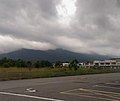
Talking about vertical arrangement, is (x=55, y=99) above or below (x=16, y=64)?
below

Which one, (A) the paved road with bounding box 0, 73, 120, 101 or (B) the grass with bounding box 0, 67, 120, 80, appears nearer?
(A) the paved road with bounding box 0, 73, 120, 101

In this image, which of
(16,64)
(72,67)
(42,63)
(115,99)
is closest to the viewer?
(115,99)

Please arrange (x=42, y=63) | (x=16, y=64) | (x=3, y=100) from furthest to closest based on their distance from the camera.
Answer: (x=42, y=63), (x=16, y=64), (x=3, y=100)

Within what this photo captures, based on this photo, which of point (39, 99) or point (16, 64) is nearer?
point (39, 99)

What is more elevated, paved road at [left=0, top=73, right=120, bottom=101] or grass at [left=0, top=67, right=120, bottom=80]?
grass at [left=0, top=67, right=120, bottom=80]

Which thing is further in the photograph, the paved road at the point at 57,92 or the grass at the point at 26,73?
the grass at the point at 26,73

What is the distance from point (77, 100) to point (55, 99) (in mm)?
1057

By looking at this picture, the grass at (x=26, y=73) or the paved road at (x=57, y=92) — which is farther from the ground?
the grass at (x=26, y=73)

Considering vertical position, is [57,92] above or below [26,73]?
below

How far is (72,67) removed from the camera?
65.3 m

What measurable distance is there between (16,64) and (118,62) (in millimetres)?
85978

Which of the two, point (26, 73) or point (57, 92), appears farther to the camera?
point (26, 73)

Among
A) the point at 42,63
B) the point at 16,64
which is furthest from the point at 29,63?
the point at 42,63

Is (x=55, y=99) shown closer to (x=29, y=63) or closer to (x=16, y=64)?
(x=29, y=63)
